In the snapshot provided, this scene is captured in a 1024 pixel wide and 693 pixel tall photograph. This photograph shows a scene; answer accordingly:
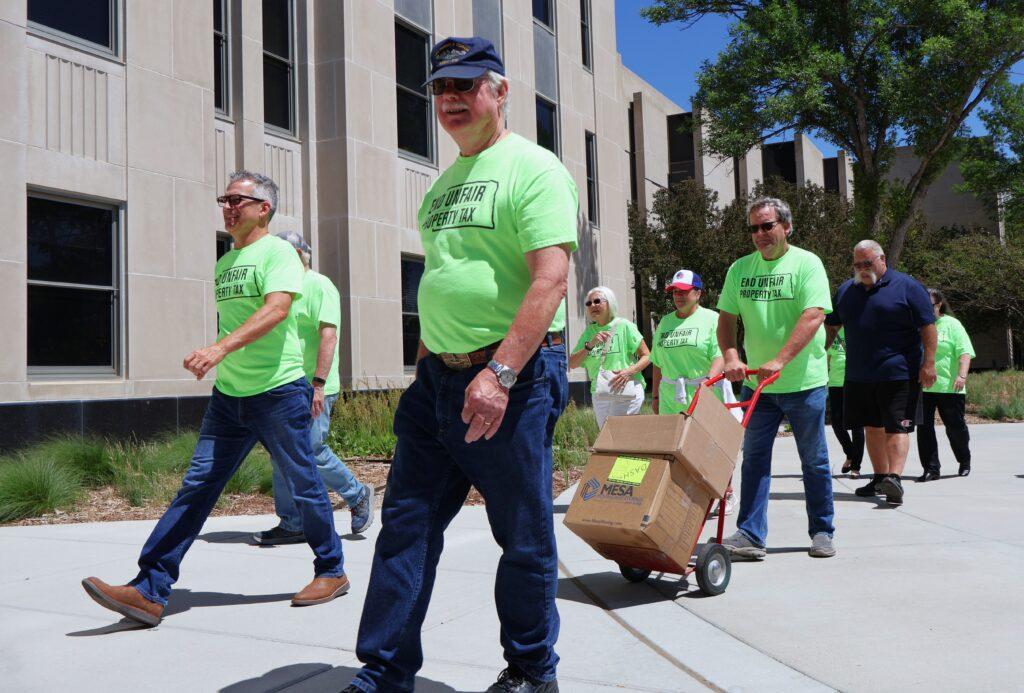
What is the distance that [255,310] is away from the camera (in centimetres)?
453

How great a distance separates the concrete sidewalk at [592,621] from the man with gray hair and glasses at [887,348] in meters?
1.12

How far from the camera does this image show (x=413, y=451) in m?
2.97

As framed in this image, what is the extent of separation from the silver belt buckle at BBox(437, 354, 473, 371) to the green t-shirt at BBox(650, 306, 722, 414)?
439cm

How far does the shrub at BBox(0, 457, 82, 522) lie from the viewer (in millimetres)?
7254

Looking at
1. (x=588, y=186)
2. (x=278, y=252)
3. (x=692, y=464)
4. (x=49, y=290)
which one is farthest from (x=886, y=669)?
(x=588, y=186)

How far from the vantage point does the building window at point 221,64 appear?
12.4 meters

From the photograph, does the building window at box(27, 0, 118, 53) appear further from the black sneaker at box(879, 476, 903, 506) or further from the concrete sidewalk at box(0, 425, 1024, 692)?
the black sneaker at box(879, 476, 903, 506)

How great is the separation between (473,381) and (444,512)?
556mm

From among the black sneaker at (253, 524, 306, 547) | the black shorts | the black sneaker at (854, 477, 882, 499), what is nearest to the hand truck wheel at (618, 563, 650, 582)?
the black sneaker at (253, 524, 306, 547)

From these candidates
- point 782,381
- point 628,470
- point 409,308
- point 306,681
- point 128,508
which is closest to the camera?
point 306,681

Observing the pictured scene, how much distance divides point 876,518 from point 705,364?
67.2 inches

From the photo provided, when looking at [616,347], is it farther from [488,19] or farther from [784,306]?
[488,19]

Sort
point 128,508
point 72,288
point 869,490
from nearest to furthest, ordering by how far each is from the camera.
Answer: point 128,508 → point 869,490 → point 72,288

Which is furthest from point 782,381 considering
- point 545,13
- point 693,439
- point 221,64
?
point 545,13
